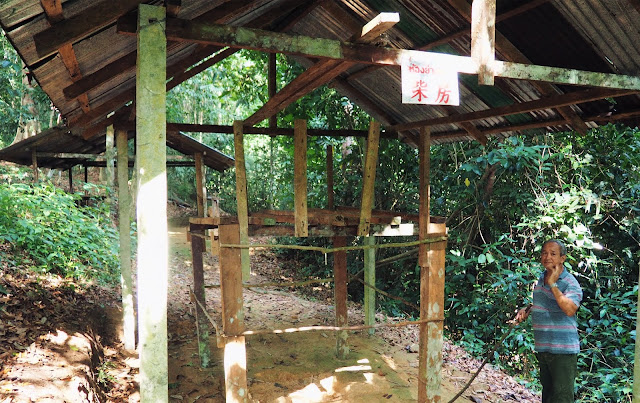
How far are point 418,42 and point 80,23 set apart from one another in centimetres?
344

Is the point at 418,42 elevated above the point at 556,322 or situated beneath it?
elevated above

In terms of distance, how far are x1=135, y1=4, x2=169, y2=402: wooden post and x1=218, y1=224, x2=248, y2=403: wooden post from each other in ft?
4.29

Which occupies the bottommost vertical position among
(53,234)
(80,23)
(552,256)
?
(552,256)

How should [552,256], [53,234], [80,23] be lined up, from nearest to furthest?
[80,23]
[552,256]
[53,234]

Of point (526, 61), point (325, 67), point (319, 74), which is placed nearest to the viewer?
point (325, 67)

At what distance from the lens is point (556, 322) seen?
3.92 m

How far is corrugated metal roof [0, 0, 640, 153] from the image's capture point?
135 inches

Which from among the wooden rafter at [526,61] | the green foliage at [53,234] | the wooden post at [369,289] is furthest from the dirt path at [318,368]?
the wooden rafter at [526,61]

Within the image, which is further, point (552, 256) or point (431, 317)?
point (431, 317)

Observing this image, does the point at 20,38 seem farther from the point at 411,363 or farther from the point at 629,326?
the point at 629,326

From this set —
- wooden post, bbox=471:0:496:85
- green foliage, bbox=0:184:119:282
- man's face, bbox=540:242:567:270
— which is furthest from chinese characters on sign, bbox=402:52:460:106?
green foliage, bbox=0:184:119:282

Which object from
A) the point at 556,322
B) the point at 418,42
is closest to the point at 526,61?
the point at 418,42

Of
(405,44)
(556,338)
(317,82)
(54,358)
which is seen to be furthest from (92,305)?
(556,338)

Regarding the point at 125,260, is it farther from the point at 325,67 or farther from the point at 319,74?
the point at 325,67
